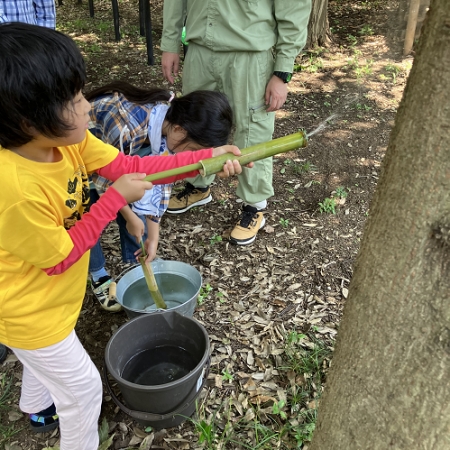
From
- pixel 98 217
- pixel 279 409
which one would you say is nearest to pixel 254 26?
pixel 98 217

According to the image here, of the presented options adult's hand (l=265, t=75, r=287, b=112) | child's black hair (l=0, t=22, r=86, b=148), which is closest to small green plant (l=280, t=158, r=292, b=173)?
adult's hand (l=265, t=75, r=287, b=112)

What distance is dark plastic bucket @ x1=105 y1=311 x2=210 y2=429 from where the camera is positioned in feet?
5.79

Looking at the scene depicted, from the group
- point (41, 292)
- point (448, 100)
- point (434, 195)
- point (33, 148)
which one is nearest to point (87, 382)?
point (41, 292)

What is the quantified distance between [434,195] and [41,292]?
119 cm

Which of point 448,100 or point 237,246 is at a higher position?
point 448,100

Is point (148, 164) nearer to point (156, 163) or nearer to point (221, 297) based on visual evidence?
point (156, 163)

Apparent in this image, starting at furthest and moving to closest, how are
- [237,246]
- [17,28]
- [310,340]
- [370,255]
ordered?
[237,246], [310,340], [17,28], [370,255]

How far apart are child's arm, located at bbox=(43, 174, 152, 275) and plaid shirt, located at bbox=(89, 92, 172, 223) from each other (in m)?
0.76

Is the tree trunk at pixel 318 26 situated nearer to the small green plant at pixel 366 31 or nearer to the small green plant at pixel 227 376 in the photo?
the small green plant at pixel 366 31

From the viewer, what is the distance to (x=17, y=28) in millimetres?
1188

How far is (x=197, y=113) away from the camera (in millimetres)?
2215

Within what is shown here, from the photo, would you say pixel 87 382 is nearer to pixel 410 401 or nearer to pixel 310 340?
pixel 410 401

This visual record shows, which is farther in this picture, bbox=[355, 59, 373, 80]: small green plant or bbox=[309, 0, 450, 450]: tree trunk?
bbox=[355, 59, 373, 80]: small green plant

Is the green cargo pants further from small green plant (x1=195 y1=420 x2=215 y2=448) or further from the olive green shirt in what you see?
small green plant (x1=195 y1=420 x2=215 y2=448)
